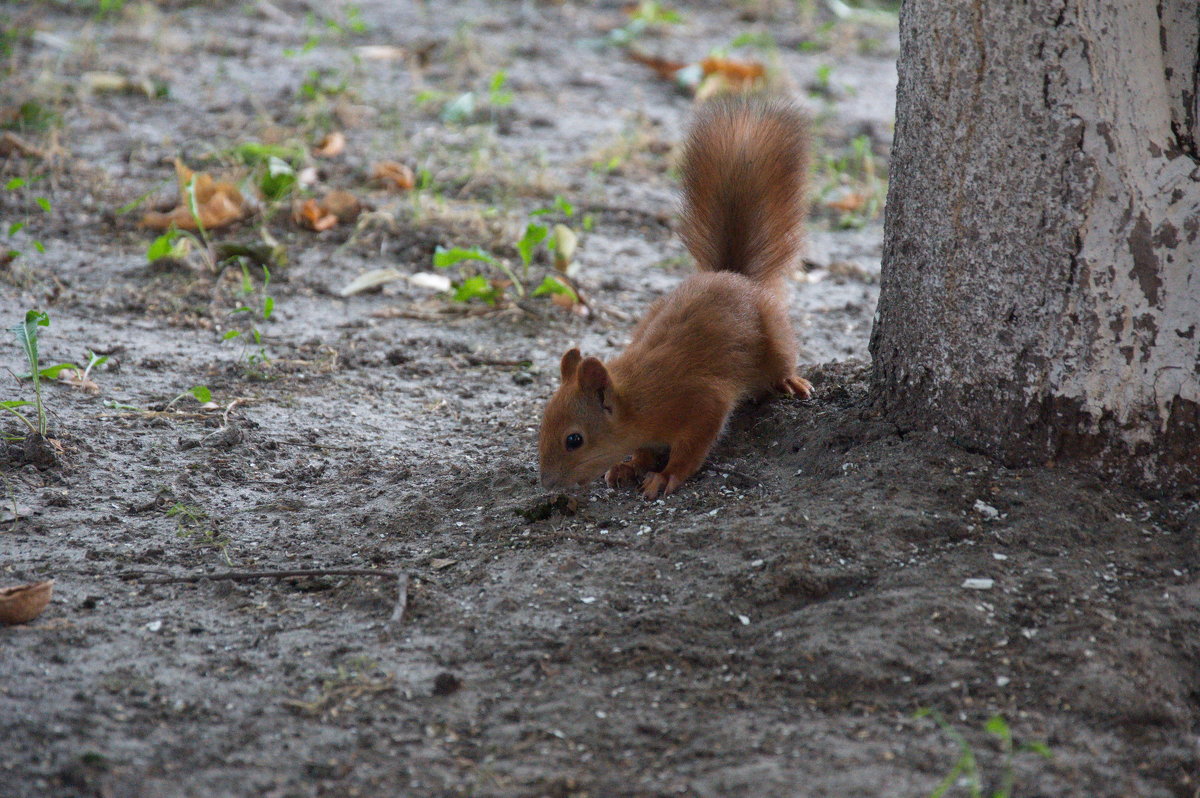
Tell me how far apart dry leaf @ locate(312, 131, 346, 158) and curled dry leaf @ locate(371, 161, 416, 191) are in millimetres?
405

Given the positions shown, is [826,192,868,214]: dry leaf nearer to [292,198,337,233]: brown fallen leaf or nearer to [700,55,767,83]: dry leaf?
[700,55,767,83]: dry leaf

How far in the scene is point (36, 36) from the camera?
692 cm

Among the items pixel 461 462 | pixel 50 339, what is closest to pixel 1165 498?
pixel 461 462

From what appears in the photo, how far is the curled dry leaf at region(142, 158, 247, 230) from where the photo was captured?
4668 mm

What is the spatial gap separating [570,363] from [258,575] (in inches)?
43.9

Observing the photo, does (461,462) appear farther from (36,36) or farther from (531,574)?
(36,36)

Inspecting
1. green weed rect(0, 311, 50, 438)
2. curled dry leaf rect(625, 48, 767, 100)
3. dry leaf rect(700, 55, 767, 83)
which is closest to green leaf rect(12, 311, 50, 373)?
green weed rect(0, 311, 50, 438)

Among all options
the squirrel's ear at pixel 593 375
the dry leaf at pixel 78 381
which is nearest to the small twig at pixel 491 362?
the squirrel's ear at pixel 593 375

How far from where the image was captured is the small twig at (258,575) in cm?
251

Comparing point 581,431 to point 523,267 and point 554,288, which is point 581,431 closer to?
point 554,288

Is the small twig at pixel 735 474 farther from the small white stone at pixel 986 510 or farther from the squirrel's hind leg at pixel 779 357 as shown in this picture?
the small white stone at pixel 986 510

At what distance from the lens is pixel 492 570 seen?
257 centimetres

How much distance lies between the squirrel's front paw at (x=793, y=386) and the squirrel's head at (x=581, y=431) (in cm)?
56

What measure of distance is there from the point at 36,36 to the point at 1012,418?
255 inches
